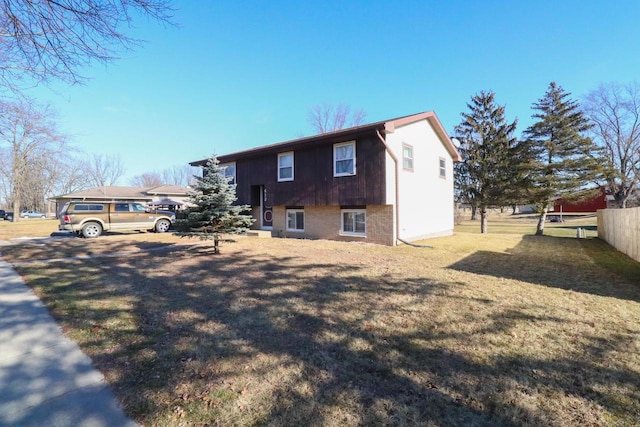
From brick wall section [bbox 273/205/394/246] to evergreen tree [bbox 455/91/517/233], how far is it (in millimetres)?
14130

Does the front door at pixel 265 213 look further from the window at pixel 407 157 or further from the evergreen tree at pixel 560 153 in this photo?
the evergreen tree at pixel 560 153

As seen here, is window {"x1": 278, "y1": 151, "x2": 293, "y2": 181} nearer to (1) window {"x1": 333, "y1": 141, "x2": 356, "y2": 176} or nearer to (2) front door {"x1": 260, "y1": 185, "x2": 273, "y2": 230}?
(2) front door {"x1": 260, "y1": 185, "x2": 273, "y2": 230}

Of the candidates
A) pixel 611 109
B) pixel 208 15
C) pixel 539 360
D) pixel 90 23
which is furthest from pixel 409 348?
pixel 611 109

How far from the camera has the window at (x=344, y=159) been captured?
12709 mm

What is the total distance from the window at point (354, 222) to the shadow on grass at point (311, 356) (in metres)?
→ 7.05

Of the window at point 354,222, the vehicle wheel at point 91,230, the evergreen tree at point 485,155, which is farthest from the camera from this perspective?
the evergreen tree at point 485,155

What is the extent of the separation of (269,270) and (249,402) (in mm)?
4841

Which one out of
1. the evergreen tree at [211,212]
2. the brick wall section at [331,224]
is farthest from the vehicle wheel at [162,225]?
the evergreen tree at [211,212]

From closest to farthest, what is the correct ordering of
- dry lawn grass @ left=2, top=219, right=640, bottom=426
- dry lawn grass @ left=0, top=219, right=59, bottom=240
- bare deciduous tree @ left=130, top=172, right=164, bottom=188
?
dry lawn grass @ left=2, top=219, right=640, bottom=426 → dry lawn grass @ left=0, top=219, right=59, bottom=240 → bare deciduous tree @ left=130, top=172, right=164, bottom=188

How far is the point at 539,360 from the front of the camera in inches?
123

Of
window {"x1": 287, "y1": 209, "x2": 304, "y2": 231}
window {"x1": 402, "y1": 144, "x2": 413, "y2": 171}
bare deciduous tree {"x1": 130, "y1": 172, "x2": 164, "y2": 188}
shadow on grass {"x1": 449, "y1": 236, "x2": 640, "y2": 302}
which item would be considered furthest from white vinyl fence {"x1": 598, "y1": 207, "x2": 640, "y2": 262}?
bare deciduous tree {"x1": 130, "y1": 172, "x2": 164, "y2": 188}

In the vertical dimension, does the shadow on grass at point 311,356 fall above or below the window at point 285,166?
below

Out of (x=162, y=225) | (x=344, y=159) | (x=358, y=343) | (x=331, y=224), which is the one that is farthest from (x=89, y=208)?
(x=358, y=343)

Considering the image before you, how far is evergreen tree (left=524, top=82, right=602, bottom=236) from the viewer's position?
771 inches
